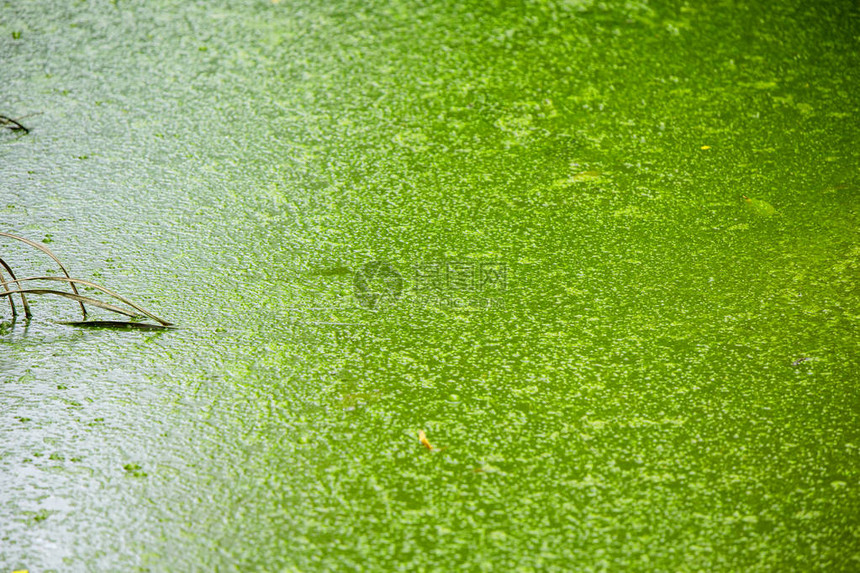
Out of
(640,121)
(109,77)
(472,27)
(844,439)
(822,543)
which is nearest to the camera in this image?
(822,543)

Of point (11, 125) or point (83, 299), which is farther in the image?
point (11, 125)

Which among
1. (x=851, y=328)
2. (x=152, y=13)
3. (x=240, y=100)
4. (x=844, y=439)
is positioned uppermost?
(x=152, y=13)

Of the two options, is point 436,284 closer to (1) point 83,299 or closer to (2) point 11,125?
(1) point 83,299

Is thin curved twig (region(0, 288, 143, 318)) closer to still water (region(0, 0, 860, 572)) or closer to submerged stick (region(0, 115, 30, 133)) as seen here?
still water (region(0, 0, 860, 572))

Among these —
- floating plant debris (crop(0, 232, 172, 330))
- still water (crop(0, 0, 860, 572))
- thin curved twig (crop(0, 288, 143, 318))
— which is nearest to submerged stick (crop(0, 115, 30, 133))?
still water (crop(0, 0, 860, 572))

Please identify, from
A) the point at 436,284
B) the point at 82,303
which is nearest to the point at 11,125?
the point at 82,303

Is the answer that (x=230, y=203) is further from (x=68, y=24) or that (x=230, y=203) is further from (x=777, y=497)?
(x=777, y=497)

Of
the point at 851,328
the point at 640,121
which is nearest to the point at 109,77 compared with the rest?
the point at 640,121

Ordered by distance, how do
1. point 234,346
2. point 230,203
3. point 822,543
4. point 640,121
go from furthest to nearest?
point 640,121 → point 230,203 → point 234,346 → point 822,543
